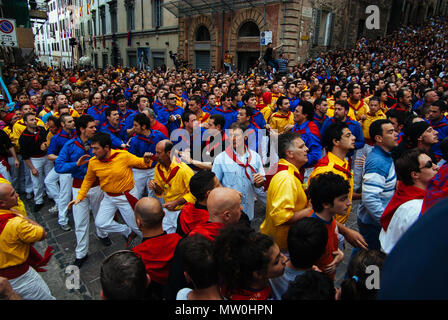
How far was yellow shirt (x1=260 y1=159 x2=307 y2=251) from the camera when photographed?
2.53 meters

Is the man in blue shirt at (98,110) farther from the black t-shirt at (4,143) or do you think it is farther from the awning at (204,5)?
the awning at (204,5)

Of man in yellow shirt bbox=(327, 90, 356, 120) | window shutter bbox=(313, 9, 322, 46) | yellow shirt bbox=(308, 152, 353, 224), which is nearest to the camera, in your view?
yellow shirt bbox=(308, 152, 353, 224)

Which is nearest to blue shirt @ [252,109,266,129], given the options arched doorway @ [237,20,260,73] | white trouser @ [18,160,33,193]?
white trouser @ [18,160,33,193]

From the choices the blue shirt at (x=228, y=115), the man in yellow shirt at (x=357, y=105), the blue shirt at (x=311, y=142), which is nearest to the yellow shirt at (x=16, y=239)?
the blue shirt at (x=311, y=142)

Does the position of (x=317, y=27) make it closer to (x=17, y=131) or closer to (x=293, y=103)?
(x=293, y=103)

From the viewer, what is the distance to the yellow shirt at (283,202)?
→ 2.53 m

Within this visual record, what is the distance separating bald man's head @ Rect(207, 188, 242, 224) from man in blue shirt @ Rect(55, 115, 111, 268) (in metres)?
2.52

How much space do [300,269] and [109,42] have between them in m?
42.9

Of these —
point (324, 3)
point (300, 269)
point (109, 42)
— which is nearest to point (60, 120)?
point (300, 269)

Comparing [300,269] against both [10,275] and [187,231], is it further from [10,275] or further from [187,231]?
[10,275]

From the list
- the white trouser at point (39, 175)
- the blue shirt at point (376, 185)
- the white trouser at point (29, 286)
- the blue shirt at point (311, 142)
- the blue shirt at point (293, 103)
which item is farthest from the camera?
the blue shirt at point (293, 103)

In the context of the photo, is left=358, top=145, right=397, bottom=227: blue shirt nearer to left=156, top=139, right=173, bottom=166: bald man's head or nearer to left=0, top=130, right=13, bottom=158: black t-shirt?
left=156, top=139, right=173, bottom=166: bald man's head

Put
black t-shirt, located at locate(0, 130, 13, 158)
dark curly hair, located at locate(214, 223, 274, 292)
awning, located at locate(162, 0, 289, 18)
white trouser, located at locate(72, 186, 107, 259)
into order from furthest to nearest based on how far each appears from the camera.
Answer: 1. awning, located at locate(162, 0, 289, 18)
2. black t-shirt, located at locate(0, 130, 13, 158)
3. white trouser, located at locate(72, 186, 107, 259)
4. dark curly hair, located at locate(214, 223, 274, 292)

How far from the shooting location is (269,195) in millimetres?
2742
